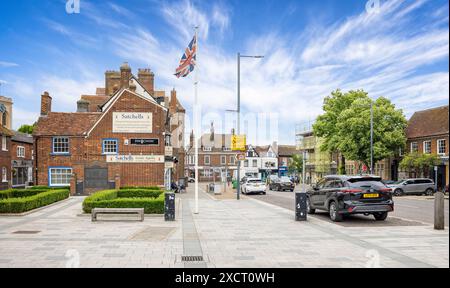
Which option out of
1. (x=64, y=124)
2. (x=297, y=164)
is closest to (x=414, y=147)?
(x=297, y=164)

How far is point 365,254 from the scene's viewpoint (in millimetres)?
9672

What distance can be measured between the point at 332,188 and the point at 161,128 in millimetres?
20626

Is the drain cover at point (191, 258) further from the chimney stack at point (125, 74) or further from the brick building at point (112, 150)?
the chimney stack at point (125, 74)

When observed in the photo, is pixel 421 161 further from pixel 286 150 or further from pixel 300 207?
pixel 286 150

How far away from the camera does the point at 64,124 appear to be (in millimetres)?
35125

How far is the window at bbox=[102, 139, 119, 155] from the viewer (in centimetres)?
3391

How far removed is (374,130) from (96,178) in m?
28.4

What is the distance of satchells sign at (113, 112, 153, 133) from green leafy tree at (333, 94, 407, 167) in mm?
22266

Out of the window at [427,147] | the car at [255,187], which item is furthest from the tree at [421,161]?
the car at [255,187]

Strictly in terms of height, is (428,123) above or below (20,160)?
above

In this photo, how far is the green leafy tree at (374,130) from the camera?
143 feet

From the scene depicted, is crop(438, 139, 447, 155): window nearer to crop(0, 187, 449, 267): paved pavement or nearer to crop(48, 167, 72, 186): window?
crop(0, 187, 449, 267): paved pavement
